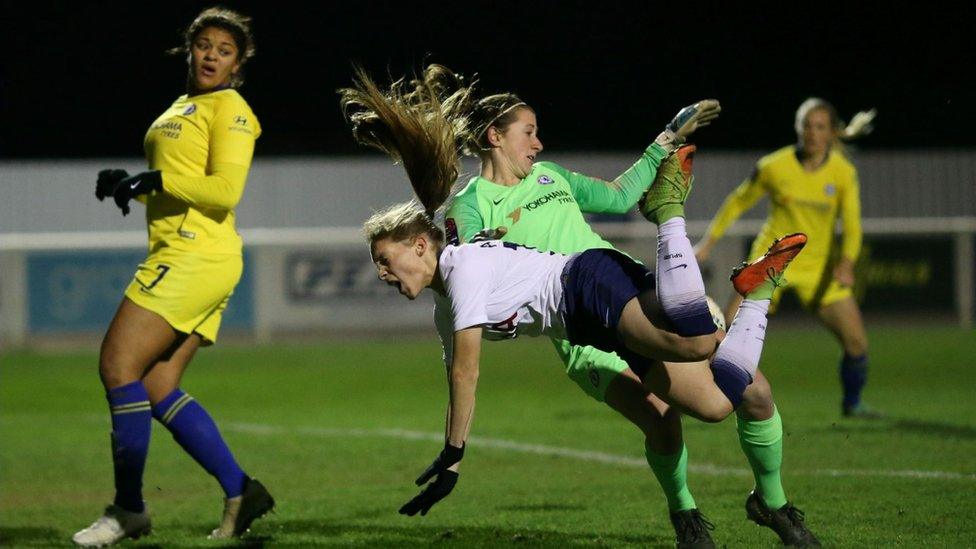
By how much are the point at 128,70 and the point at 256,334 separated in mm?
9966

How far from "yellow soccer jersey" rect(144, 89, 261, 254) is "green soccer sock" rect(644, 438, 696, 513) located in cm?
211

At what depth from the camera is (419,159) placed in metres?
6.01

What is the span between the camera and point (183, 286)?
5832mm

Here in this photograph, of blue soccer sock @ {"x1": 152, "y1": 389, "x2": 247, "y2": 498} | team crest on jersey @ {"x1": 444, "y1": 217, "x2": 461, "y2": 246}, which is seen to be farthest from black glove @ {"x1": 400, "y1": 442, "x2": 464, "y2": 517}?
blue soccer sock @ {"x1": 152, "y1": 389, "x2": 247, "y2": 498}

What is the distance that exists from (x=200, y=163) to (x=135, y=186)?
420mm

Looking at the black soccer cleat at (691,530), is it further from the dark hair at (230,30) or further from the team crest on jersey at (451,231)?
the dark hair at (230,30)

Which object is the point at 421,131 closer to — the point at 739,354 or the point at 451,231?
the point at 451,231

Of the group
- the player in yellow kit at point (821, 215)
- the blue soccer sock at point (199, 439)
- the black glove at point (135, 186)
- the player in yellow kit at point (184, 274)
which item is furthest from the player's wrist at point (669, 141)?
the player in yellow kit at point (821, 215)

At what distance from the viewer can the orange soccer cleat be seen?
5.36m

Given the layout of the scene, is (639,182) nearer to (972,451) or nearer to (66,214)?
(972,451)

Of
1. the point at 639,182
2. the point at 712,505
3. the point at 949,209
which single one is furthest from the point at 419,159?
the point at 949,209

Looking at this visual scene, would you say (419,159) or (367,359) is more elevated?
(419,159)

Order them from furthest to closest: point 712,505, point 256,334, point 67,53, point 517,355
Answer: point 67,53
point 256,334
point 517,355
point 712,505

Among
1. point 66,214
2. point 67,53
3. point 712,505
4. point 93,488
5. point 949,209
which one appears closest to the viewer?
point 712,505
